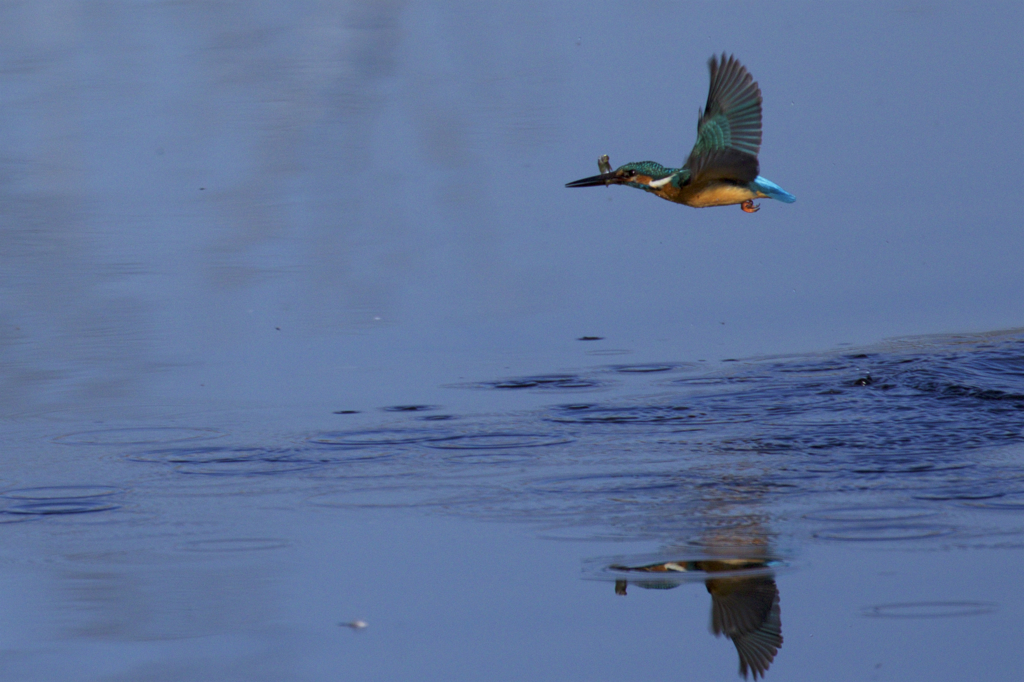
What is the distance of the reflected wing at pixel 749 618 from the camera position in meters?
2.58

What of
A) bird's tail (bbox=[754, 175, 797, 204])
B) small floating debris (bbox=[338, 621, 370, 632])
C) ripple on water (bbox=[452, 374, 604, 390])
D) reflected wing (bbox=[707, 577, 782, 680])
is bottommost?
small floating debris (bbox=[338, 621, 370, 632])

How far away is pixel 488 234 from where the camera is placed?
18.0 feet

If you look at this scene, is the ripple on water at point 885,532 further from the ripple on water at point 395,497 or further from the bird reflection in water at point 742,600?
the ripple on water at point 395,497

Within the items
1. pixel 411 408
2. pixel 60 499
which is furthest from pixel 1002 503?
pixel 60 499

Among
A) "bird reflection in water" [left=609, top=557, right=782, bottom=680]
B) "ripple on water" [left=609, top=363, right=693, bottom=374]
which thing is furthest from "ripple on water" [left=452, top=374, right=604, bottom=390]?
"bird reflection in water" [left=609, top=557, right=782, bottom=680]

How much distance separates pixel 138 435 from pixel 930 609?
7.39 ft

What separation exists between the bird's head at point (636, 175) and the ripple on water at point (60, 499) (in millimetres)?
1864

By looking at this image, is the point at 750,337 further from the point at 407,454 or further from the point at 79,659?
the point at 79,659

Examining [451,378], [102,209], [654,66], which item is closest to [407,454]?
[451,378]

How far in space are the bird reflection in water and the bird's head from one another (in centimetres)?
194

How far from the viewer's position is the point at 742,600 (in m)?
2.80

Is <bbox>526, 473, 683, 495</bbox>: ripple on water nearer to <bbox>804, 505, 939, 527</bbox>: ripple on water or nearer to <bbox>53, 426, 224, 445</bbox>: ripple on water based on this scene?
<bbox>804, 505, 939, 527</bbox>: ripple on water

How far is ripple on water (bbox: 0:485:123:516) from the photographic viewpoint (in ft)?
11.7

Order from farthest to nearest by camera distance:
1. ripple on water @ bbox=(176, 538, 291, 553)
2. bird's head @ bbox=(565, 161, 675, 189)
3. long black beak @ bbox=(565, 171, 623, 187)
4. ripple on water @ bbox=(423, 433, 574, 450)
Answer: long black beak @ bbox=(565, 171, 623, 187)
bird's head @ bbox=(565, 161, 675, 189)
ripple on water @ bbox=(423, 433, 574, 450)
ripple on water @ bbox=(176, 538, 291, 553)
